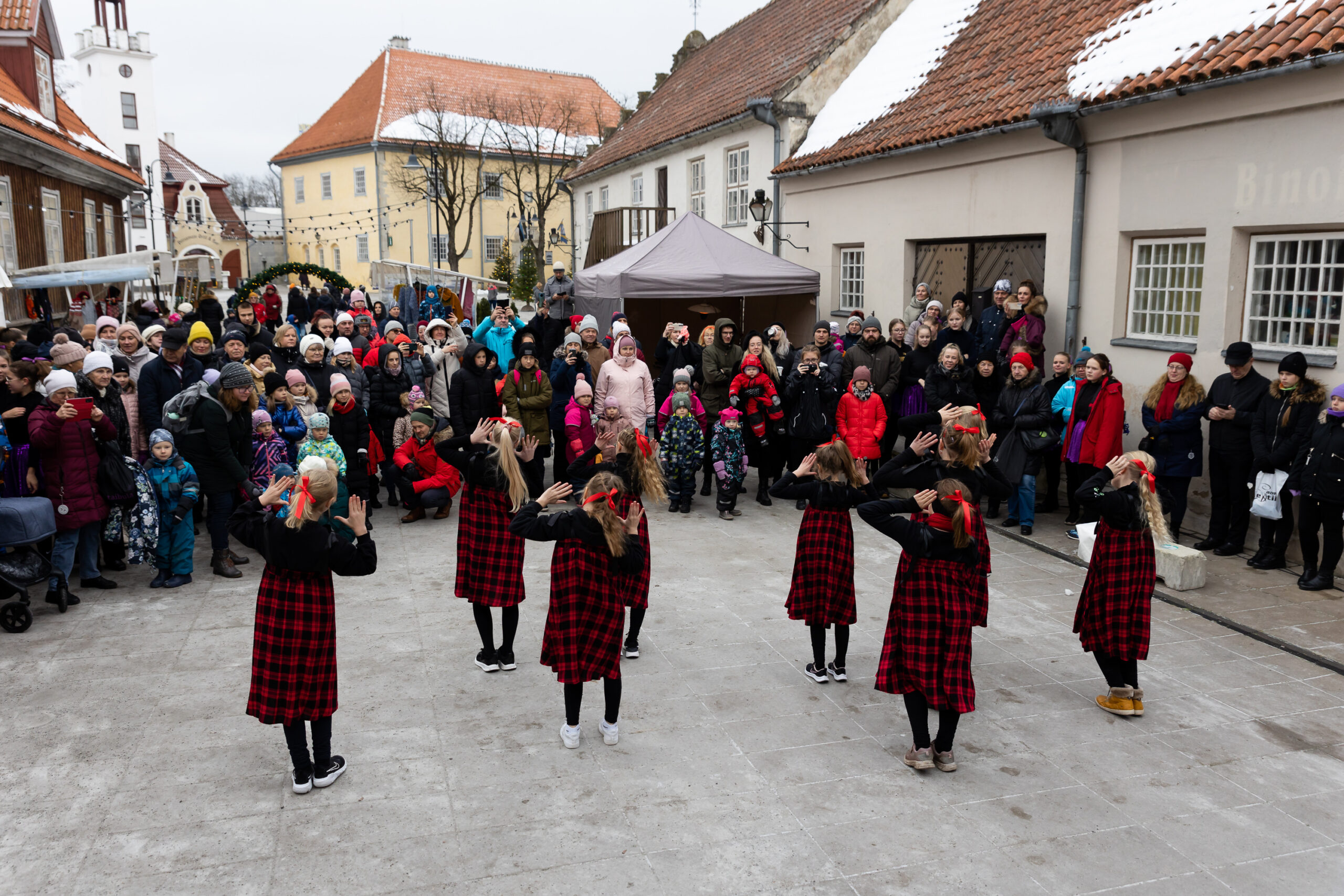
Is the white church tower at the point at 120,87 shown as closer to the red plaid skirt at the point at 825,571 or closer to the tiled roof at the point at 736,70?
the tiled roof at the point at 736,70

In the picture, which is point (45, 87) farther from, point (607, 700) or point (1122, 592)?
point (1122, 592)

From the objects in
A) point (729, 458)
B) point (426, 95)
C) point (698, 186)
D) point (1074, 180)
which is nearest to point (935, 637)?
point (729, 458)

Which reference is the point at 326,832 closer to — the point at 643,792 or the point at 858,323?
the point at 643,792

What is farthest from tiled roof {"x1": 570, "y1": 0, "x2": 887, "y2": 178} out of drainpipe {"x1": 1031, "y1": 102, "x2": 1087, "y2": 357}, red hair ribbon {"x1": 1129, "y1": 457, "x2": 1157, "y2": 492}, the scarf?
red hair ribbon {"x1": 1129, "y1": 457, "x2": 1157, "y2": 492}

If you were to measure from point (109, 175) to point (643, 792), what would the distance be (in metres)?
19.3

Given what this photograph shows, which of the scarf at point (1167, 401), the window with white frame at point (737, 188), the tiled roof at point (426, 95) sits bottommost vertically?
the scarf at point (1167, 401)

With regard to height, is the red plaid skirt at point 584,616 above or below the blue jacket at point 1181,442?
below

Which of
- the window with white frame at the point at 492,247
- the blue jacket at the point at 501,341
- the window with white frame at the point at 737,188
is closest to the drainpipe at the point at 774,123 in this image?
the window with white frame at the point at 737,188

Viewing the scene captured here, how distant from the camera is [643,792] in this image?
179 inches

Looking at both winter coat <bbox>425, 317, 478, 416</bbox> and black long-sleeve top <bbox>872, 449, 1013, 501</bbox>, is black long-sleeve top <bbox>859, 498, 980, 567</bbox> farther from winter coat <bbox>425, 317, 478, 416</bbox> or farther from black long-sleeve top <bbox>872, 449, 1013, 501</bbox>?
winter coat <bbox>425, 317, 478, 416</bbox>

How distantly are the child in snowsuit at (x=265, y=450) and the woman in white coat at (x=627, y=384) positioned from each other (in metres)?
3.15

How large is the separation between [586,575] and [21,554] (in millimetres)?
4610

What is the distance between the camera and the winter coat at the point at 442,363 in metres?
10.6

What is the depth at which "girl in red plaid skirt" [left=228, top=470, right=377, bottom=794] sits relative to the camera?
432cm
